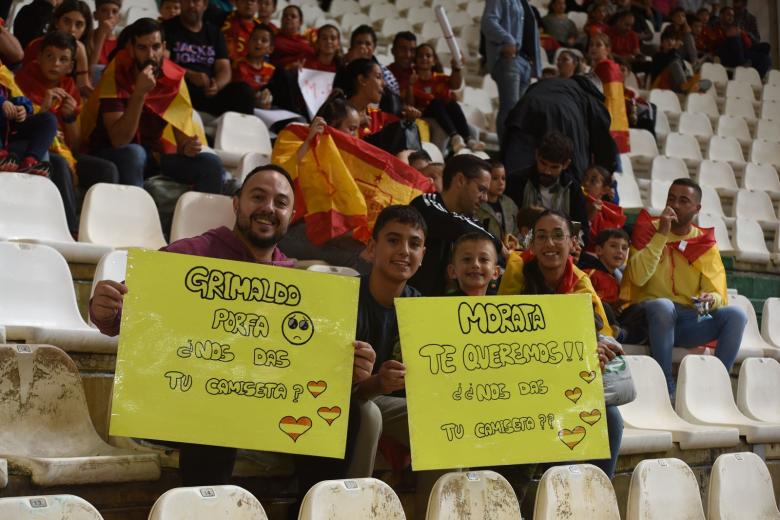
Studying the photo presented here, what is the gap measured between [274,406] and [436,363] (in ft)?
1.48

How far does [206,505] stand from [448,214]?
2.15 meters

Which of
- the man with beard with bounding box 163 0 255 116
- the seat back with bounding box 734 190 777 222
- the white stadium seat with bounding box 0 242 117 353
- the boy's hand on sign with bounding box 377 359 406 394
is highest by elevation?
the man with beard with bounding box 163 0 255 116

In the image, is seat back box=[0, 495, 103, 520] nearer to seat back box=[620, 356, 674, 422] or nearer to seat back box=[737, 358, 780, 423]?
seat back box=[620, 356, 674, 422]

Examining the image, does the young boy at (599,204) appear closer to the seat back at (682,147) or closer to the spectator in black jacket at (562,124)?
the spectator in black jacket at (562,124)

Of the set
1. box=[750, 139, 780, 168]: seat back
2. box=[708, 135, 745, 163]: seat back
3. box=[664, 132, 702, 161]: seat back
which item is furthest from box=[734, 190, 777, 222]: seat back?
box=[750, 139, 780, 168]: seat back

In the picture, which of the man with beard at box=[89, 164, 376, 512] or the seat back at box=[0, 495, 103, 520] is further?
the man with beard at box=[89, 164, 376, 512]

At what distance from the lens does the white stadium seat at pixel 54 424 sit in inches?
109

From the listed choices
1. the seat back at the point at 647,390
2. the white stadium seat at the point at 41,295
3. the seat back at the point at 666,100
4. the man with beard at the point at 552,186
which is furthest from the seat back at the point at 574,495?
the seat back at the point at 666,100

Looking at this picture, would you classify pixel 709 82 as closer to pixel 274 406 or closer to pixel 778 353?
pixel 778 353

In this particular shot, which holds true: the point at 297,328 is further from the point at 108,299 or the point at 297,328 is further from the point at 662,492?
the point at 662,492

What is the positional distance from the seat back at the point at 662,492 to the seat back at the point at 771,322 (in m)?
2.71

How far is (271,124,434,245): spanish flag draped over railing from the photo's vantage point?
4.63m

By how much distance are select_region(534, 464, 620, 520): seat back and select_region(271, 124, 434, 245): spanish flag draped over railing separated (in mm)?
1830

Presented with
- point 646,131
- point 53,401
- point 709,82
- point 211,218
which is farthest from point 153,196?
point 709,82
